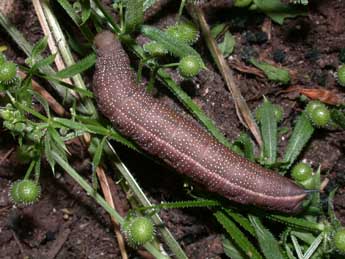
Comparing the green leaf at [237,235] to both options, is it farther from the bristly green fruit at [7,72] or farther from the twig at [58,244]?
the bristly green fruit at [7,72]

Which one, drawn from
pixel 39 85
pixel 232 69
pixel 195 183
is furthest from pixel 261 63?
pixel 39 85

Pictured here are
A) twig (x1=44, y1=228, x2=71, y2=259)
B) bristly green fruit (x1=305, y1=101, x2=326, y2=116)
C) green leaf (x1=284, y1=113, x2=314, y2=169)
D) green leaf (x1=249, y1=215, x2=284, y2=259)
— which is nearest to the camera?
green leaf (x1=249, y1=215, x2=284, y2=259)

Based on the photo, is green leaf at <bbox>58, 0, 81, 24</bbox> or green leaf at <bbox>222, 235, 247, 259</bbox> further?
green leaf at <bbox>222, 235, 247, 259</bbox>

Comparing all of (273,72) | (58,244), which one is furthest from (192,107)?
(58,244)

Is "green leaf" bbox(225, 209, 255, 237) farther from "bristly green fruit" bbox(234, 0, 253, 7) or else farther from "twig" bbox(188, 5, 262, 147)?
"bristly green fruit" bbox(234, 0, 253, 7)

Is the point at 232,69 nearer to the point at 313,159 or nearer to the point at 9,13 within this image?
the point at 313,159

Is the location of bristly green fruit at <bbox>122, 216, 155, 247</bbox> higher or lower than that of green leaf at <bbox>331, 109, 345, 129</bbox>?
higher

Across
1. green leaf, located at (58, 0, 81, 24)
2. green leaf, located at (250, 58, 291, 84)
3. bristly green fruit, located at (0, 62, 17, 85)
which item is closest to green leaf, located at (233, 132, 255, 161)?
green leaf, located at (250, 58, 291, 84)
